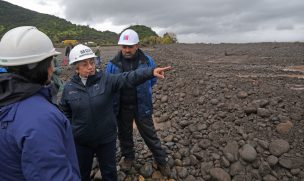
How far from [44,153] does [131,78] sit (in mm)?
1733

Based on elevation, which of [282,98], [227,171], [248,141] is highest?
[282,98]

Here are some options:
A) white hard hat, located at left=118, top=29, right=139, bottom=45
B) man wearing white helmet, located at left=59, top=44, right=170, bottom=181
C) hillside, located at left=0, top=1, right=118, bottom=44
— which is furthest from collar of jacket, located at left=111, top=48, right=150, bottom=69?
hillside, located at left=0, top=1, right=118, bottom=44

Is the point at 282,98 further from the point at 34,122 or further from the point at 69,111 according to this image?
the point at 34,122

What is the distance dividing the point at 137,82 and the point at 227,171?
2362 millimetres

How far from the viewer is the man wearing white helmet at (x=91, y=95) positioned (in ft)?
9.53

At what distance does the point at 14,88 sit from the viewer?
4.78 feet

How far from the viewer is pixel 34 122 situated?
134 cm

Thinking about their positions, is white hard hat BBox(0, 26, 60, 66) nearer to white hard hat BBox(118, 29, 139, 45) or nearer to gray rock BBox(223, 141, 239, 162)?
white hard hat BBox(118, 29, 139, 45)

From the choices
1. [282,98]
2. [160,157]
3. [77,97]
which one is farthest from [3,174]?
[282,98]

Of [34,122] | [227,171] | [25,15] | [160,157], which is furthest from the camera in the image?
[25,15]

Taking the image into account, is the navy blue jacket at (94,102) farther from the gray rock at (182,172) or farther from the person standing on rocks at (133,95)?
the gray rock at (182,172)

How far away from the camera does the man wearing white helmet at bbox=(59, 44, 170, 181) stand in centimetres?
290

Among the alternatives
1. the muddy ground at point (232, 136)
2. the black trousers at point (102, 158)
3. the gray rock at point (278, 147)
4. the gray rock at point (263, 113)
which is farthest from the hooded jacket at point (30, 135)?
the gray rock at point (263, 113)

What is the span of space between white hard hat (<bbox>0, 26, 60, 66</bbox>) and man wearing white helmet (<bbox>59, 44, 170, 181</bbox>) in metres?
1.30
